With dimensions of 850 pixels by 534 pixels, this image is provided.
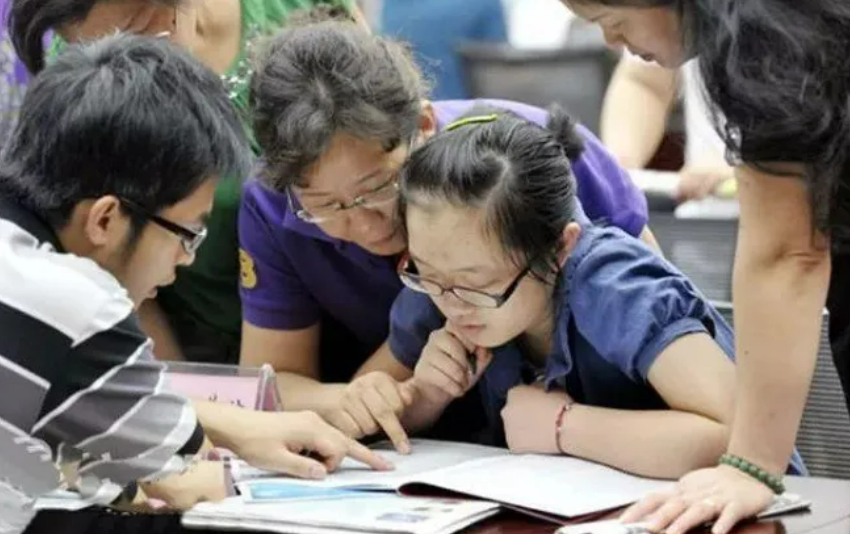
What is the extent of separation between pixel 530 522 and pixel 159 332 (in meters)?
0.89

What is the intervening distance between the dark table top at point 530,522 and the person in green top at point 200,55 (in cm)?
40

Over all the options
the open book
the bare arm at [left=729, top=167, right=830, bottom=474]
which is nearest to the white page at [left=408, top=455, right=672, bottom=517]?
the open book

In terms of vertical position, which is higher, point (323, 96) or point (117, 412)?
point (323, 96)

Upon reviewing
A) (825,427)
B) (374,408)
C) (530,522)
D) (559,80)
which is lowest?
(559,80)

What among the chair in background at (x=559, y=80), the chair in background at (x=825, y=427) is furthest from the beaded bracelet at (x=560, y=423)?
the chair in background at (x=559, y=80)

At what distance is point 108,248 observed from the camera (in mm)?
1693

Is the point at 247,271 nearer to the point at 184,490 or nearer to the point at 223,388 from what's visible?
the point at 223,388

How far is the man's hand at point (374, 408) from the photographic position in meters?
1.96

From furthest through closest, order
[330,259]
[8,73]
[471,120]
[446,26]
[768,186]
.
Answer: [446,26], [8,73], [330,259], [471,120], [768,186]

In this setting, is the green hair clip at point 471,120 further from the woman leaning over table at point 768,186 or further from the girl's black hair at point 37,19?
the girl's black hair at point 37,19

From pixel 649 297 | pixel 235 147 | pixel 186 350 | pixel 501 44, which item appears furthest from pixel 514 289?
pixel 501 44

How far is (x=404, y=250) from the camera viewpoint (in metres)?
2.00

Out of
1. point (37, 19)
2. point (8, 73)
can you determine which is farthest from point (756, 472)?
point (8, 73)

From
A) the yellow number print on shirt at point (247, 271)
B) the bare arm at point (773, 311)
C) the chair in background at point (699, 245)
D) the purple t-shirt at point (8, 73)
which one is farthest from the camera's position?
the chair in background at point (699, 245)
